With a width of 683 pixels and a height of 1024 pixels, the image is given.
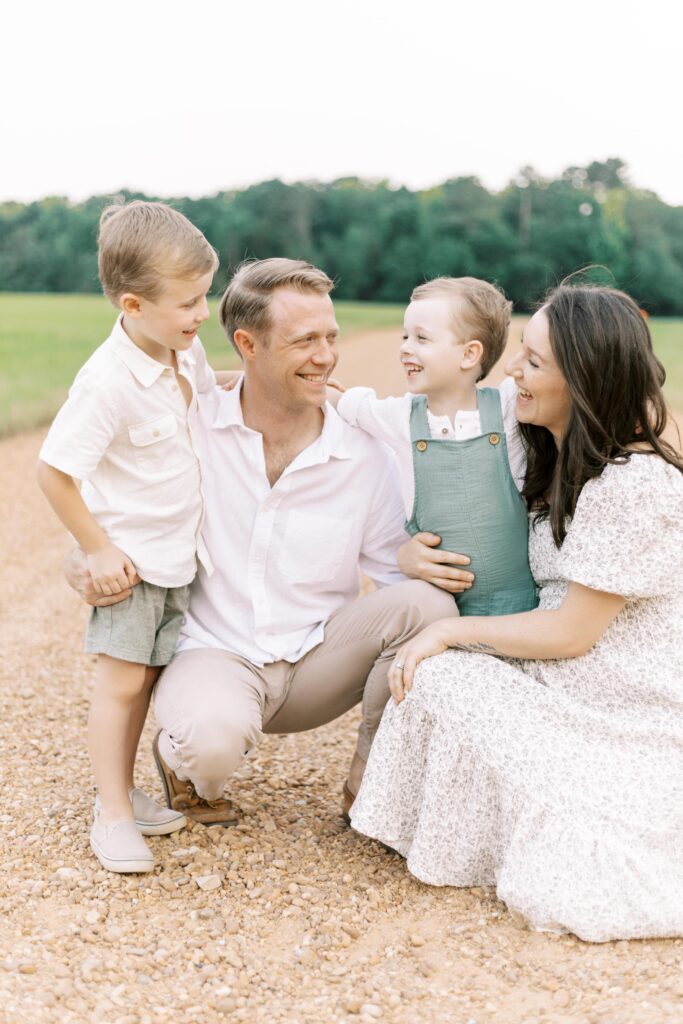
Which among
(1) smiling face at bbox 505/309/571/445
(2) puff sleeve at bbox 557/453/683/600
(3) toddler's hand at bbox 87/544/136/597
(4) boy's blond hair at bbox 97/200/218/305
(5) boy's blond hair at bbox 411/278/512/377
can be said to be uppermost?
(4) boy's blond hair at bbox 97/200/218/305

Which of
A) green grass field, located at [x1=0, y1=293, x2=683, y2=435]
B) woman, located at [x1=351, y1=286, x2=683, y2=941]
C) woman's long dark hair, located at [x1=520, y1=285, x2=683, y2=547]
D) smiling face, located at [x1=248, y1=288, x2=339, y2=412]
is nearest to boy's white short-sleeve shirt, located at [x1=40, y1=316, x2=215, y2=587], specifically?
smiling face, located at [x1=248, y1=288, x2=339, y2=412]

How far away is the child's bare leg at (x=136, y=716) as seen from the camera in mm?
3324

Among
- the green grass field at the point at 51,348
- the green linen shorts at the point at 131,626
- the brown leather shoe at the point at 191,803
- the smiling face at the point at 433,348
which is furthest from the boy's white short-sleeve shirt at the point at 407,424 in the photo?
the green grass field at the point at 51,348

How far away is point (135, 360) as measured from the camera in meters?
3.06

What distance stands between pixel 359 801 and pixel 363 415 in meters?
1.22

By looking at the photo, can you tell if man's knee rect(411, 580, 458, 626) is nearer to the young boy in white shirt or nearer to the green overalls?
the green overalls

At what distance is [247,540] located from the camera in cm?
349

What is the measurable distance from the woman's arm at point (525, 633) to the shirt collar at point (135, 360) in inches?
42.7

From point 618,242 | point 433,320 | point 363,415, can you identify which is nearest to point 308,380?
point 363,415

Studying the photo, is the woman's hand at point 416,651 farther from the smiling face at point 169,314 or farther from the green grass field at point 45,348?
the green grass field at point 45,348

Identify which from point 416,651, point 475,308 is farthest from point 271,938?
point 475,308

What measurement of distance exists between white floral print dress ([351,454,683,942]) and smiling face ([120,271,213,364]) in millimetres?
1190

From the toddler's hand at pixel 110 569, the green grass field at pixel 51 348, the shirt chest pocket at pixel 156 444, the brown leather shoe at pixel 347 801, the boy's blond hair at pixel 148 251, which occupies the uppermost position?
the boy's blond hair at pixel 148 251

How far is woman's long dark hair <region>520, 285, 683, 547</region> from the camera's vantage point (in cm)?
287
